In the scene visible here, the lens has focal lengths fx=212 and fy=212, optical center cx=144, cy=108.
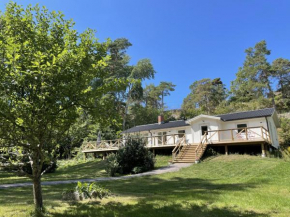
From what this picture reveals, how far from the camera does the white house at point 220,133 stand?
1583 cm

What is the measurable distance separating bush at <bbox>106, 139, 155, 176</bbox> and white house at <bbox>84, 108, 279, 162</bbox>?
42.0 inches

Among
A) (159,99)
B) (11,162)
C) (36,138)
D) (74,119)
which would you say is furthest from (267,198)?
(159,99)

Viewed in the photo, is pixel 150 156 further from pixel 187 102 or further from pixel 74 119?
pixel 187 102

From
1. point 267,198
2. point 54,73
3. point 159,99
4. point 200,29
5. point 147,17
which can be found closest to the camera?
point 54,73

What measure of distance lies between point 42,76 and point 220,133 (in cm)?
1697

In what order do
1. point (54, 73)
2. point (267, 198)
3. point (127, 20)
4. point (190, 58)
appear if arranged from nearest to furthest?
point (54, 73), point (267, 198), point (127, 20), point (190, 58)

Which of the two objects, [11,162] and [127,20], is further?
[127,20]

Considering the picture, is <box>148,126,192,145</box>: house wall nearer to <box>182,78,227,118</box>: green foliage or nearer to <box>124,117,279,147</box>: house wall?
<box>124,117,279,147</box>: house wall

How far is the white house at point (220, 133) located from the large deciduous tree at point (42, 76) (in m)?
10.7

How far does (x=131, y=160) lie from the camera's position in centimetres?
1424

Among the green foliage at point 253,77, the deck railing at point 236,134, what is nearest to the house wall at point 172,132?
the deck railing at point 236,134

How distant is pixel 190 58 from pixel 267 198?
132ft

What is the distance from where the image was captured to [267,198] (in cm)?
608

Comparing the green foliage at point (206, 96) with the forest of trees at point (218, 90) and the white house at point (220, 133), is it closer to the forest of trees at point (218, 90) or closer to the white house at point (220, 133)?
the forest of trees at point (218, 90)
